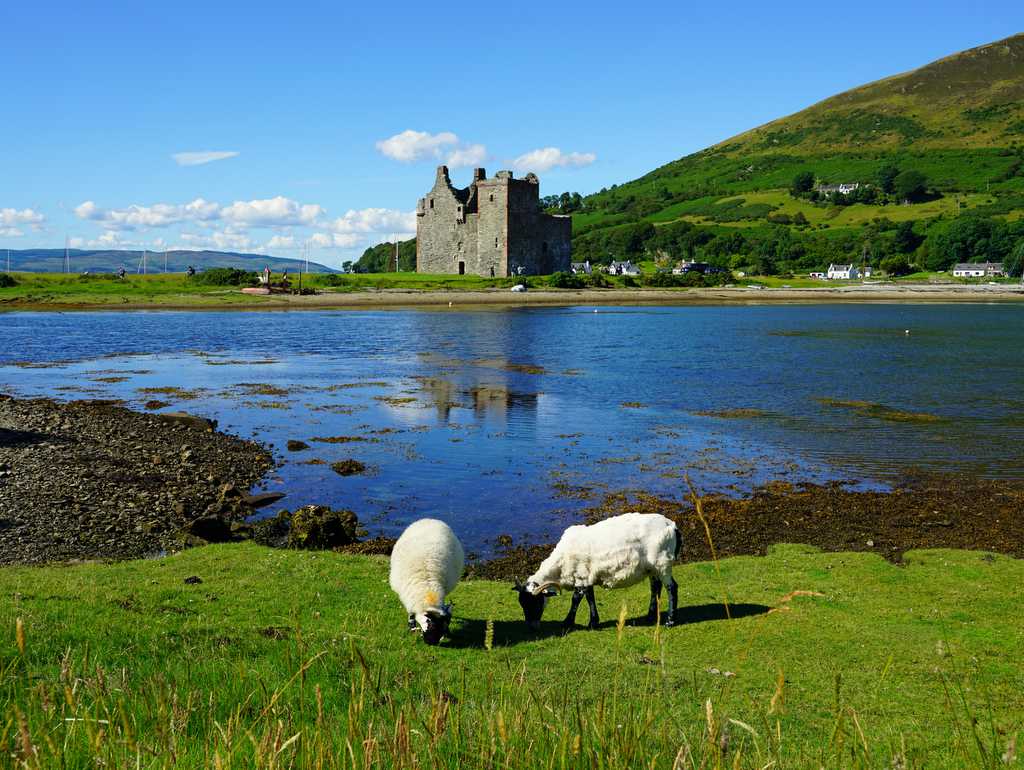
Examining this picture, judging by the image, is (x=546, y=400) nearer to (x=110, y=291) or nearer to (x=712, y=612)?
(x=712, y=612)

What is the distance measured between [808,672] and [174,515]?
1205 centimetres

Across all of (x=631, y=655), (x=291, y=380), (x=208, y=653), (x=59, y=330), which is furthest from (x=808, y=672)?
(x=59, y=330)

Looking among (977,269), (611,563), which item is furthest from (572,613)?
(977,269)

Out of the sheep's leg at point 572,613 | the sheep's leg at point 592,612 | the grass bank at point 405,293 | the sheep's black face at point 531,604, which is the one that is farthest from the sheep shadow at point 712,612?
the grass bank at point 405,293

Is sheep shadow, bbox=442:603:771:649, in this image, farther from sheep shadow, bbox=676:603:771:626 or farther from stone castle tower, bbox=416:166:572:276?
stone castle tower, bbox=416:166:572:276

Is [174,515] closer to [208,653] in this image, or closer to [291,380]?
[208,653]

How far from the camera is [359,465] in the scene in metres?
20.1

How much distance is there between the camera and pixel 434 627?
8734mm

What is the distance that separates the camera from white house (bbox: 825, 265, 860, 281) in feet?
489

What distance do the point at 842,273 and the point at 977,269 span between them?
25.4 metres

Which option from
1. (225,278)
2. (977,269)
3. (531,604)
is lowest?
(531,604)

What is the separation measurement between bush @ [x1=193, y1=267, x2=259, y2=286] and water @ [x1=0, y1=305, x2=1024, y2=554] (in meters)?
36.7

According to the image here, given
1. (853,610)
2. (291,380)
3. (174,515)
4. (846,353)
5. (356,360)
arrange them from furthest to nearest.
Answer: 1. (846,353)
2. (356,360)
3. (291,380)
4. (174,515)
5. (853,610)

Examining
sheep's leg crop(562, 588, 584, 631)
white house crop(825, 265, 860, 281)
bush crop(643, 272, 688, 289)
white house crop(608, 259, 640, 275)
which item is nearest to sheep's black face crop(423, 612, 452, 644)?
sheep's leg crop(562, 588, 584, 631)
